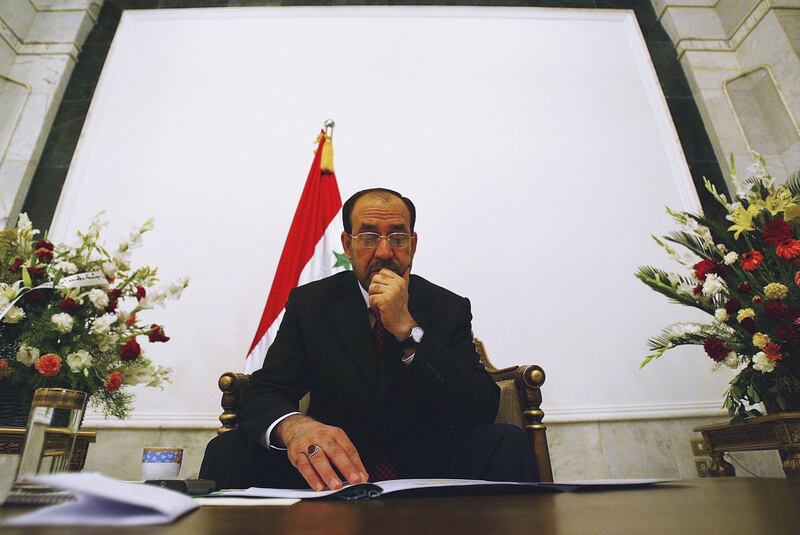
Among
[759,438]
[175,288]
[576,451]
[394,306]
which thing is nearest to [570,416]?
[576,451]

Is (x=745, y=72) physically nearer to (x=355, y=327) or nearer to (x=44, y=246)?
(x=355, y=327)

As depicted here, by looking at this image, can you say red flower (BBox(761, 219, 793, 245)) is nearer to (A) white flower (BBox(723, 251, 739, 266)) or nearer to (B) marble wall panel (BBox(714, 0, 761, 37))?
(A) white flower (BBox(723, 251, 739, 266))

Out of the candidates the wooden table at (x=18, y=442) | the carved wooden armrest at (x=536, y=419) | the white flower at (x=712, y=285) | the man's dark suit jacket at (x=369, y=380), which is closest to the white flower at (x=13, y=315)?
the wooden table at (x=18, y=442)

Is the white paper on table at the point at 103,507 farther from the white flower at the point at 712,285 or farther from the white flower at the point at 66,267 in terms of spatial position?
the white flower at the point at 712,285

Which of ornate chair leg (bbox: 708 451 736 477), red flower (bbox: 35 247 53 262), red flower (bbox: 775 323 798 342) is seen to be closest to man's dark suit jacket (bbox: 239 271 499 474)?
red flower (bbox: 35 247 53 262)

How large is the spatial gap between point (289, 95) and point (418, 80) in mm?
980

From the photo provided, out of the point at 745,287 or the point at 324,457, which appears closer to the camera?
the point at 324,457

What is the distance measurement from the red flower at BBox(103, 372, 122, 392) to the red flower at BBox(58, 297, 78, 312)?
27cm

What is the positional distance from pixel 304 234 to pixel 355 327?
1.24 m

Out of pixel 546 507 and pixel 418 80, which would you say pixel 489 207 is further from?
pixel 546 507

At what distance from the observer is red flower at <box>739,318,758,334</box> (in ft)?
5.60

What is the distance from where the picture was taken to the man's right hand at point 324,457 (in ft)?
2.77

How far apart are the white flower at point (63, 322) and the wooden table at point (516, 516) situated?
130cm

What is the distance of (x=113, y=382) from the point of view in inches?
61.6
